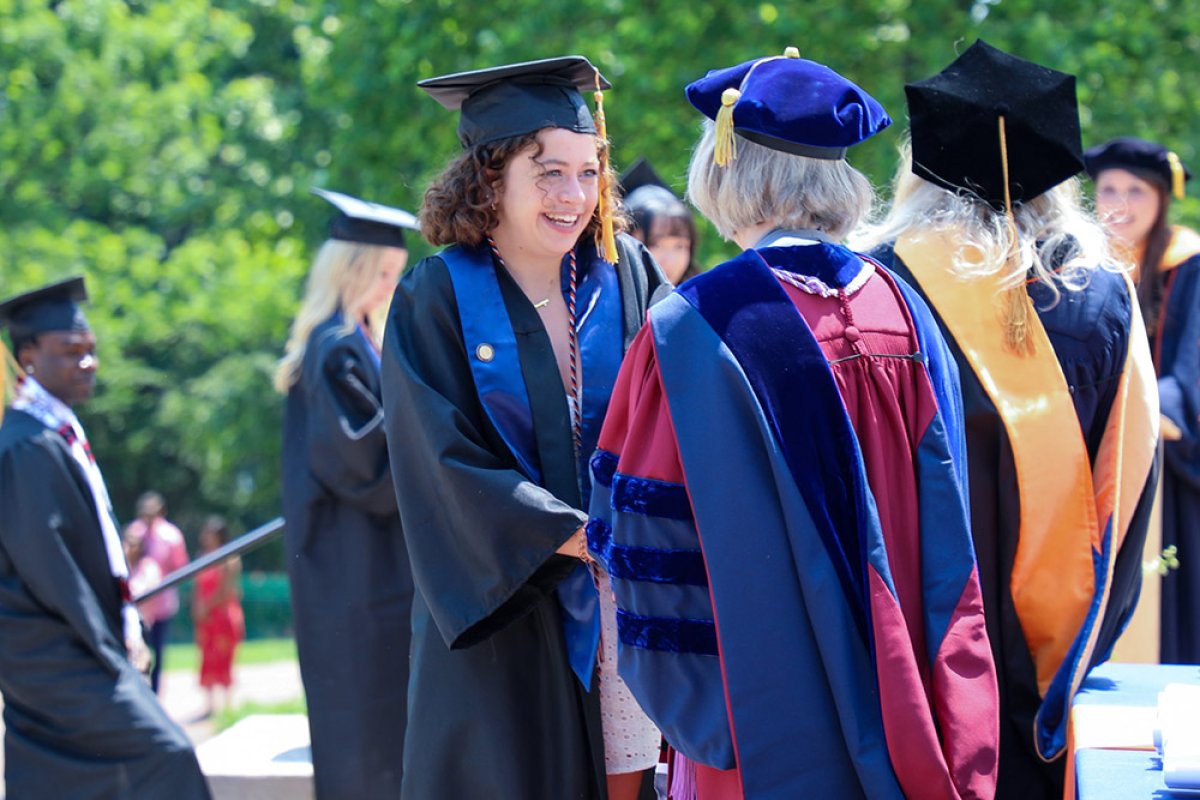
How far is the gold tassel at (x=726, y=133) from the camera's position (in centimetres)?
260

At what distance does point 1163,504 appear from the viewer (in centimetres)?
515

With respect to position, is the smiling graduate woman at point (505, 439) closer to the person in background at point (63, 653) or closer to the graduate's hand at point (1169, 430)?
the person in background at point (63, 653)

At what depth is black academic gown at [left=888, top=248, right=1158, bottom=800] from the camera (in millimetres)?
3127

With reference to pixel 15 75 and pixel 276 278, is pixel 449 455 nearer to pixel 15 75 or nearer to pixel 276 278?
pixel 276 278

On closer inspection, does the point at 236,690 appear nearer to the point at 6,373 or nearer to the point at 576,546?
the point at 6,373

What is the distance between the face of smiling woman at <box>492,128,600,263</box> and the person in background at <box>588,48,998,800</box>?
0.80m

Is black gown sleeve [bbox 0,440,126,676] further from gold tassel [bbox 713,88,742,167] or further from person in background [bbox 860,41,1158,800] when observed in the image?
gold tassel [bbox 713,88,742,167]

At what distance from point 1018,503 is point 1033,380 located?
10.0 inches

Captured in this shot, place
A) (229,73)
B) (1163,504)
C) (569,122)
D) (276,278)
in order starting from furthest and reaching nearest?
1. (229,73)
2. (276,278)
3. (1163,504)
4. (569,122)

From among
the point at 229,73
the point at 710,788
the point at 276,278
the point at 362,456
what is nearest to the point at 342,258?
the point at 362,456

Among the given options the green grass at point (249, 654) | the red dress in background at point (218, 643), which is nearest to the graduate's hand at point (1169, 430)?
the red dress in background at point (218, 643)

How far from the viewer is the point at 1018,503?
3.12 meters

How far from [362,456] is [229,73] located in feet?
74.3

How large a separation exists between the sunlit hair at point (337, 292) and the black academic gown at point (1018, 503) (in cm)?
274
